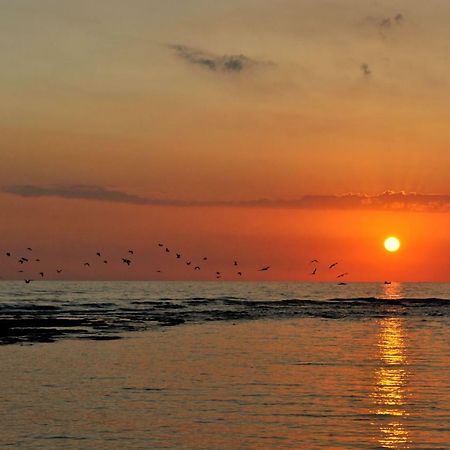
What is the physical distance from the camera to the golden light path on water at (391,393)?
26.0 m

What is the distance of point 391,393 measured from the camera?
34281 mm

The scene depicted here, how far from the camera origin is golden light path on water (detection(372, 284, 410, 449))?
2598 centimetres

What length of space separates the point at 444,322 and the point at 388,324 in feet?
21.8

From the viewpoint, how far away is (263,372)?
4103 centimetres

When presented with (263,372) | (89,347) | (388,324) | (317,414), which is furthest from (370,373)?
(388,324)

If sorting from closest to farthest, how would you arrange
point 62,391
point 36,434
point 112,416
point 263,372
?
point 36,434
point 112,416
point 62,391
point 263,372

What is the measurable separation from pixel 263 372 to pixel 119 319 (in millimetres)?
43208

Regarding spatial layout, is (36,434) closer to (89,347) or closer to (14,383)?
(14,383)

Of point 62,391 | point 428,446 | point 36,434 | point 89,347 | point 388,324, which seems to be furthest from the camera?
point 388,324

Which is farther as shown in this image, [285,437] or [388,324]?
[388,324]

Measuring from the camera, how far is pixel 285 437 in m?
25.9

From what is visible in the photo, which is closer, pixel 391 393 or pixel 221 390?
pixel 391 393

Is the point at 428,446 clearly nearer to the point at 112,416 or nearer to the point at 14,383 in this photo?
the point at 112,416

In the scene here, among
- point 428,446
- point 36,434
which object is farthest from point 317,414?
point 36,434
